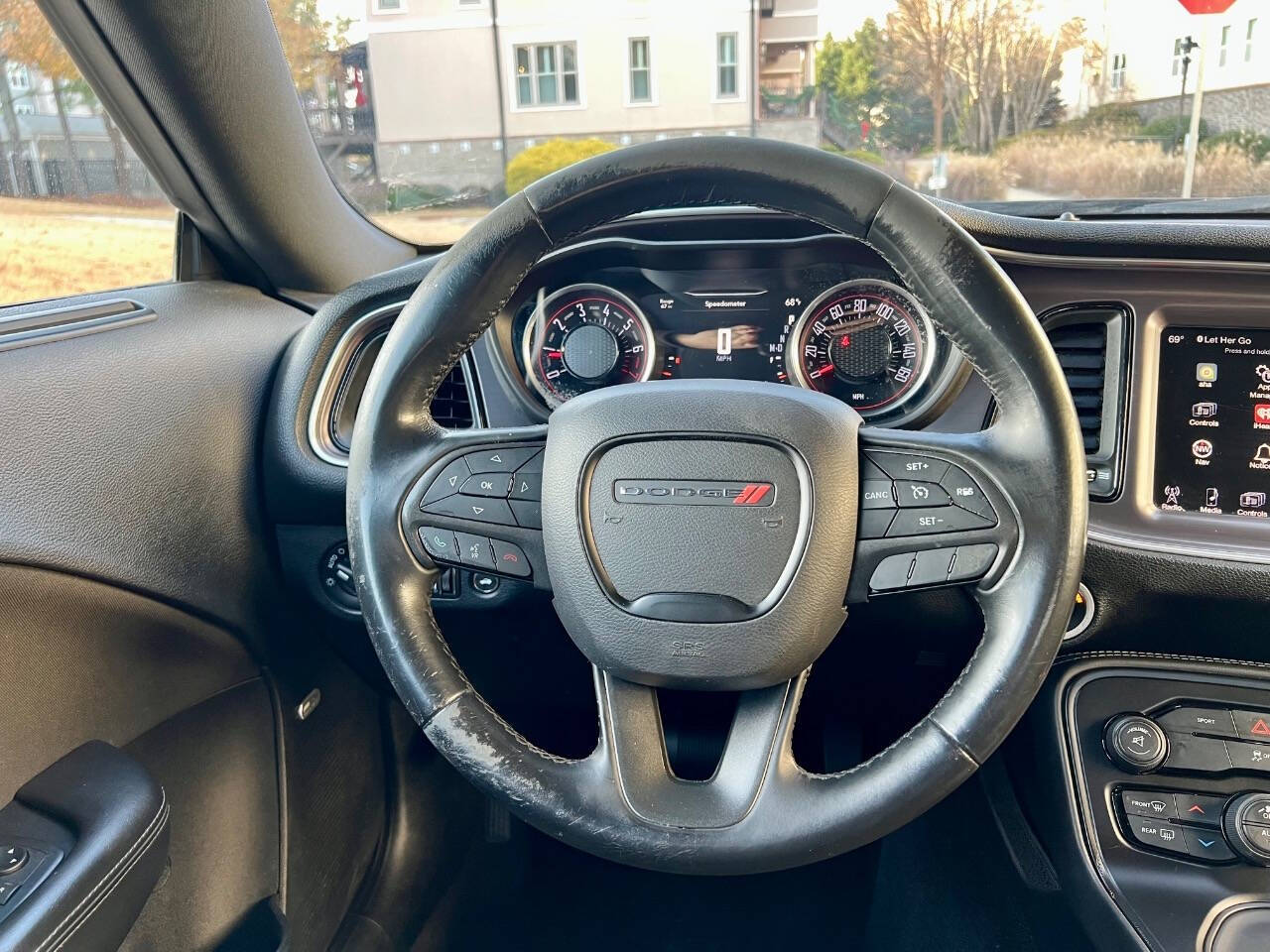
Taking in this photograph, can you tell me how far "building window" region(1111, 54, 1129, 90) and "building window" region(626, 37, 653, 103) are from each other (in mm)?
654

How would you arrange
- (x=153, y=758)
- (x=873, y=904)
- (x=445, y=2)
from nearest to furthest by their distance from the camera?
1. (x=153, y=758)
2. (x=445, y=2)
3. (x=873, y=904)

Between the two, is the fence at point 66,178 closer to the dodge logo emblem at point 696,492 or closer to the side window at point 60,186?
the side window at point 60,186

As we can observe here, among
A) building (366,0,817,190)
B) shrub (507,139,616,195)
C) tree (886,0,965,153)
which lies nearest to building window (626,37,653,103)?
building (366,0,817,190)

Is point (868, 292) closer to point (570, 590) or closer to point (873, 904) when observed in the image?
point (570, 590)

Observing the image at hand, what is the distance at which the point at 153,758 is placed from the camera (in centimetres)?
137

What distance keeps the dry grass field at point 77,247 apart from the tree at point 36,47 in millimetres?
141

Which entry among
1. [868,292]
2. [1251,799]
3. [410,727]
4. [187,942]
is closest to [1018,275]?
[868,292]

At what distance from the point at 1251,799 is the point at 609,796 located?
0.95 meters

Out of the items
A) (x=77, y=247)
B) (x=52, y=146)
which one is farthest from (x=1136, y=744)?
(x=52, y=146)

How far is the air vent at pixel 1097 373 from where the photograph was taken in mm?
1425

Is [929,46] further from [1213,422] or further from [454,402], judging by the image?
[454,402]

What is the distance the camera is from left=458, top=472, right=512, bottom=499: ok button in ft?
3.63

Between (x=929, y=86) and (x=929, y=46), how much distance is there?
0.06m

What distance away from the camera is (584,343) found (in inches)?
58.4
